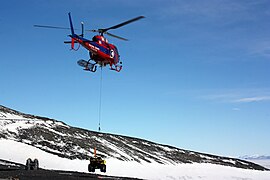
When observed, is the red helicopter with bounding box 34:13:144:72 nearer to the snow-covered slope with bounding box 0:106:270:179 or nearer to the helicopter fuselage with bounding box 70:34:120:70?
the helicopter fuselage with bounding box 70:34:120:70

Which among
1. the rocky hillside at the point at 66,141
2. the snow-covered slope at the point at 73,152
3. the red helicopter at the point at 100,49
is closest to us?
the red helicopter at the point at 100,49

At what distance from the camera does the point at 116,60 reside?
49.8 meters

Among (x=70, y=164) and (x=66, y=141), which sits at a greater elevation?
(x=66, y=141)

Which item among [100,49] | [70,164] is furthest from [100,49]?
[70,164]

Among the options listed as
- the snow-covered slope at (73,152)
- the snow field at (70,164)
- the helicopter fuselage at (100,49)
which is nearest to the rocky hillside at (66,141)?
the snow-covered slope at (73,152)

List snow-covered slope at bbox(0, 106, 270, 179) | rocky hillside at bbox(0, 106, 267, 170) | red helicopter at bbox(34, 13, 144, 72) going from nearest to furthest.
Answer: red helicopter at bbox(34, 13, 144, 72), snow-covered slope at bbox(0, 106, 270, 179), rocky hillside at bbox(0, 106, 267, 170)

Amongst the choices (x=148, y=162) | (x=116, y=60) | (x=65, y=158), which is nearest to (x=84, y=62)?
(x=116, y=60)

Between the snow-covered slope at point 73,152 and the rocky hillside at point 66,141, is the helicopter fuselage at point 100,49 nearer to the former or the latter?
the snow-covered slope at point 73,152

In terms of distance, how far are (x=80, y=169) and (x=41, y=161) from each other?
6.24m

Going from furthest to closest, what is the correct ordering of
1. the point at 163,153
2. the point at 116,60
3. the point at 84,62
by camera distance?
the point at 163,153
the point at 116,60
the point at 84,62

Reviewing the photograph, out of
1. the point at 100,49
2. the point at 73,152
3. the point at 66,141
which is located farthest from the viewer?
the point at 66,141

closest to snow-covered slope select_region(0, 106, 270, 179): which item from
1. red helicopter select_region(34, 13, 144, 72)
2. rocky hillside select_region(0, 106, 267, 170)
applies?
rocky hillside select_region(0, 106, 267, 170)

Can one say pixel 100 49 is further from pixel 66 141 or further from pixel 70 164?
pixel 66 141

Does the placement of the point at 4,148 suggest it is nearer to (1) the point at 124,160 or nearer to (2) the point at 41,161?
(2) the point at 41,161
